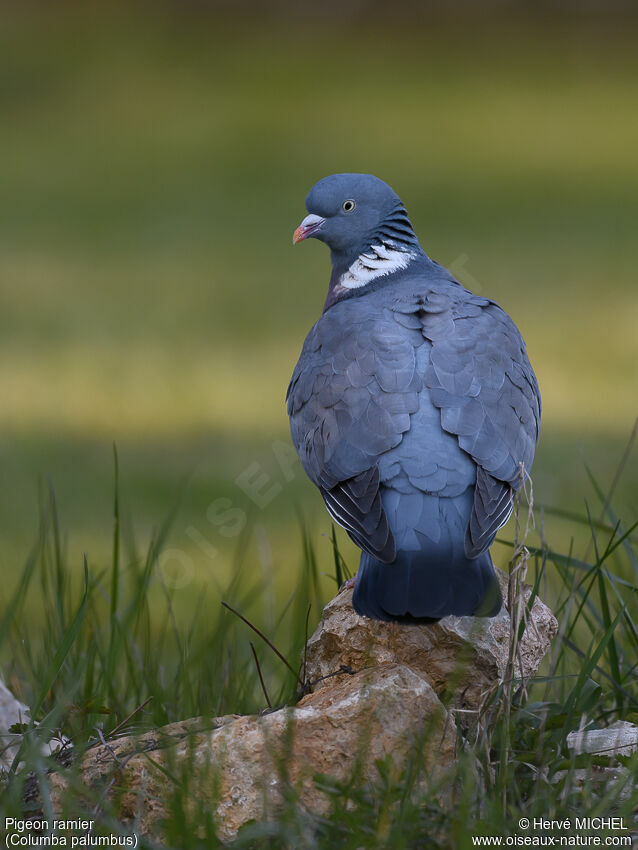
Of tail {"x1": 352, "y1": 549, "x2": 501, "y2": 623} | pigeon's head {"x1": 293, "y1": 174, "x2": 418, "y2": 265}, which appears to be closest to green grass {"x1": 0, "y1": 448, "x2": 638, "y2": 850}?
tail {"x1": 352, "y1": 549, "x2": 501, "y2": 623}

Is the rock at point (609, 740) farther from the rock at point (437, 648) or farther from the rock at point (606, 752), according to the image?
the rock at point (437, 648)

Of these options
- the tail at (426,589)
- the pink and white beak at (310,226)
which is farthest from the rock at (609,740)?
the pink and white beak at (310,226)

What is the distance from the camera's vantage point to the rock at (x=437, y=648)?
2887 mm

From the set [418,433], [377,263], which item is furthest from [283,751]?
[377,263]

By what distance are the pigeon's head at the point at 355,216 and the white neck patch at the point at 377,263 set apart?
0.7 inches

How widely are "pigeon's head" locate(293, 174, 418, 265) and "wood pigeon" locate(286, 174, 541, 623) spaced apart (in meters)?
0.20

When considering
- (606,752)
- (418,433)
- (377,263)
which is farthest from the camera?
(377,263)

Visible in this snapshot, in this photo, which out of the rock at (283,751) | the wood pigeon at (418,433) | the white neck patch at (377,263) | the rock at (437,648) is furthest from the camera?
the white neck patch at (377,263)

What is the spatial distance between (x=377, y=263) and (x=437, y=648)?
1362 millimetres

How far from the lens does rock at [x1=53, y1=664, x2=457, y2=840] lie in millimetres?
2371

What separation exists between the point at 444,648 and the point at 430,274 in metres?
1.25

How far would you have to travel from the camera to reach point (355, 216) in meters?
3.81

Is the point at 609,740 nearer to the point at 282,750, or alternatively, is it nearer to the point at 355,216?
the point at 282,750

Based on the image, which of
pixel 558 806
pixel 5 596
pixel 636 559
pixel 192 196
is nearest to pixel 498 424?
pixel 636 559
